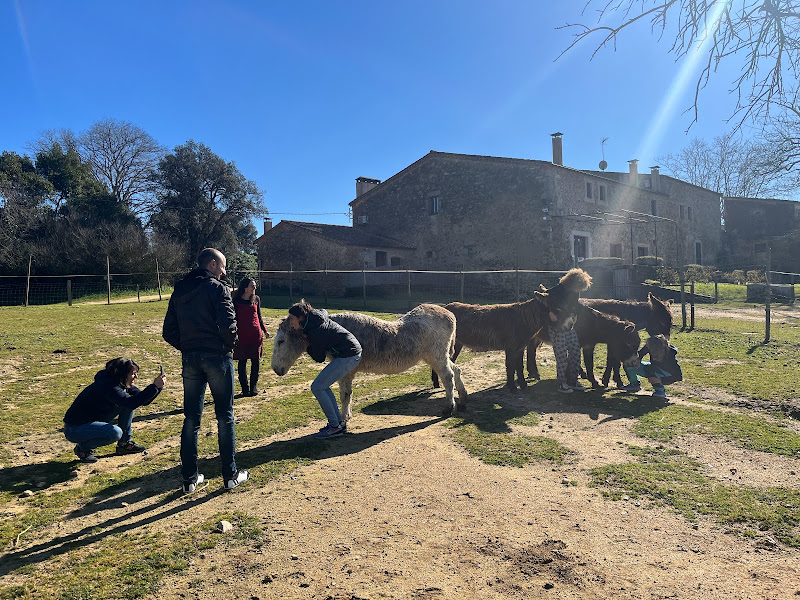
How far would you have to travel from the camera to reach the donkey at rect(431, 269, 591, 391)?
771 cm

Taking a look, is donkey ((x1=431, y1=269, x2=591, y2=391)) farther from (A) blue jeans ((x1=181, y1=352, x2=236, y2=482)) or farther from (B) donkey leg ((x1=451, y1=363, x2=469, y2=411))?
(A) blue jeans ((x1=181, y1=352, x2=236, y2=482))

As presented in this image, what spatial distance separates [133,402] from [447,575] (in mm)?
3588

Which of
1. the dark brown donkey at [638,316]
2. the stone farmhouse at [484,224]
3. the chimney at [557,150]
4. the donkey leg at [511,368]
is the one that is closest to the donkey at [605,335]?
the dark brown donkey at [638,316]

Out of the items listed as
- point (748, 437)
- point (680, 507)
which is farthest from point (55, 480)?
point (748, 437)

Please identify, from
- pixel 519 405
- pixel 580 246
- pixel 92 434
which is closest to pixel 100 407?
pixel 92 434

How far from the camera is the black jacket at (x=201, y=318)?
13.4 feet

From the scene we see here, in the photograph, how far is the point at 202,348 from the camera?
410 cm

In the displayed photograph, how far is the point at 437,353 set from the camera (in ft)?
21.5

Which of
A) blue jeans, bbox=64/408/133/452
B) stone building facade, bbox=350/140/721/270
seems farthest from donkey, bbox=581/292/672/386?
stone building facade, bbox=350/140/721/270

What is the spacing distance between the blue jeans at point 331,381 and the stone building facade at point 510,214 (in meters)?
20.3

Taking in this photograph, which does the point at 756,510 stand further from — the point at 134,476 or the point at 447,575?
the point at 134,476

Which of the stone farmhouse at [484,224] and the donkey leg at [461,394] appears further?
the stone farmhouse at [484,224]

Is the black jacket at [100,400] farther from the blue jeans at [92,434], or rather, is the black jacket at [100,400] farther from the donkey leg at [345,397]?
the donkey leg at [345,397]

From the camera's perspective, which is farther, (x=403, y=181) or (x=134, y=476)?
(x=403, y=181)
